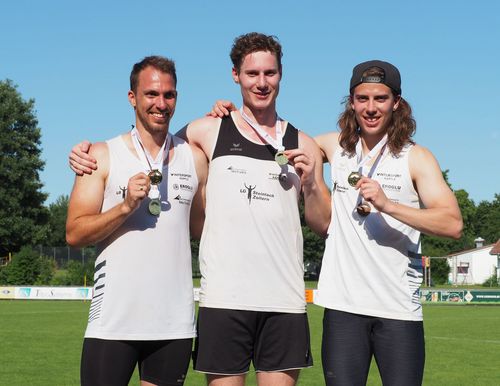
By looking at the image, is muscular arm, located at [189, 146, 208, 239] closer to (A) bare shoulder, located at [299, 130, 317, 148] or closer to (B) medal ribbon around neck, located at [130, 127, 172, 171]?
(B) medal ribbon around neck, located at [130, 127, 172, 171]

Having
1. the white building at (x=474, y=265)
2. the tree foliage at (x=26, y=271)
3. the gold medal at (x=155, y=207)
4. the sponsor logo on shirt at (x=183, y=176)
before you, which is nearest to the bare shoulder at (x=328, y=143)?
the sponsor logo on shirt at (x=183, y=176)

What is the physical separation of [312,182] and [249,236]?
56cm

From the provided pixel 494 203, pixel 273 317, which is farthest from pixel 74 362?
pixel 494 203

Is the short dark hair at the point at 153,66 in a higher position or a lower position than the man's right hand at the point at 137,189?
higher

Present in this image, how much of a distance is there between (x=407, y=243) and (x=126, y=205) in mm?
1874

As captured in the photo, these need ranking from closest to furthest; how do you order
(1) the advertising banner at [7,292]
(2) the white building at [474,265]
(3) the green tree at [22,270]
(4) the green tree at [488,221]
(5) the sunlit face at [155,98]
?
(5) the sunlit face at [155,98] → (1) the advertising banner at [7,292] → (3) the green tree at [22,270] → (2) the white building at [474,265] → (4) the green tree at [488,221]

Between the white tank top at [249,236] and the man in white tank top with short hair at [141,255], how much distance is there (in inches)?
9.0

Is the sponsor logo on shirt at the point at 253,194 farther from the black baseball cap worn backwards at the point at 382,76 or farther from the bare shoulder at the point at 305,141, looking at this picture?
the black baseball cap worn backwards at the point at 382,76

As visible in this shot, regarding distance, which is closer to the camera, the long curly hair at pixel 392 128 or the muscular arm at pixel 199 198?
the long curly hair at pixel 392 128

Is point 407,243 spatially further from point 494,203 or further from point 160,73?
point 494,203

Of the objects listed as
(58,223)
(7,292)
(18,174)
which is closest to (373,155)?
(7,292)

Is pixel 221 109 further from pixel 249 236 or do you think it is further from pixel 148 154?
pixel 249 236

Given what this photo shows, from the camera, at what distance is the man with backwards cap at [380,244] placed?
5410mm

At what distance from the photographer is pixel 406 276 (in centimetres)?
556
